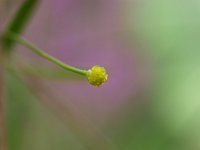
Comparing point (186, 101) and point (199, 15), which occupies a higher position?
point (199, 15)

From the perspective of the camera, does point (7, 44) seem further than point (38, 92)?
No

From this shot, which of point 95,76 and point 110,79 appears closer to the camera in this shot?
point 95,76

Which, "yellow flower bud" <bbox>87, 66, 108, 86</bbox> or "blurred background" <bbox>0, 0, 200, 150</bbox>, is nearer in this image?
"yellow flower bud" <bbox>87, 66, 108, 86</bbox>

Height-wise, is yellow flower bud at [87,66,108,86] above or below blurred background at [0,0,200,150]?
below

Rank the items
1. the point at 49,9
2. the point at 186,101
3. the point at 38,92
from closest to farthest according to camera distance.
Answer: the point at 38,92 < the point at 186,101 < the point at 49,9

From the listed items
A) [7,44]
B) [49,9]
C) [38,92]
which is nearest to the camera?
[7,44]

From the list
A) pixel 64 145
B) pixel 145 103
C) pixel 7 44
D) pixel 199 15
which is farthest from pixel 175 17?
pixel 7 44

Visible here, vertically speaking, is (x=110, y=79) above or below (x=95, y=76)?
above

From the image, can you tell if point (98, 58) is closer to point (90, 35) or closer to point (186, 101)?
point (90, 35)
